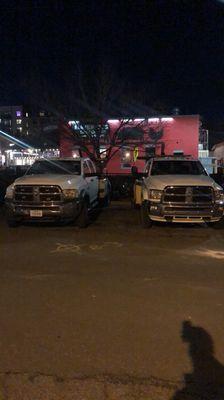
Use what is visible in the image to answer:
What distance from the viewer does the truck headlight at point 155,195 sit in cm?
1130

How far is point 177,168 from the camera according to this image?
13094 millimetres

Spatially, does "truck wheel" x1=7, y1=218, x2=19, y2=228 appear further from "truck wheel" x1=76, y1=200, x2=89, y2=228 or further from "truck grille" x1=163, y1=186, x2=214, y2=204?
"truck grille" x1=163, y1=186, x2=214, y2=204

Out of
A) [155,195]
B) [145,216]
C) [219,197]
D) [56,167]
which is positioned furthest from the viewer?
[56,167]

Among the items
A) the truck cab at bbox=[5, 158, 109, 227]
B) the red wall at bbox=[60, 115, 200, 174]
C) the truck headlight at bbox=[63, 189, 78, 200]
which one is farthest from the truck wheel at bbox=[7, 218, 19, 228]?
the red wall at bbox=[60, 115, 200, 174]

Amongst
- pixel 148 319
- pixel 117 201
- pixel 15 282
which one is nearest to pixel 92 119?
pixel 117 201

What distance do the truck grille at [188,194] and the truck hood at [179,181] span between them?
0.10 metres

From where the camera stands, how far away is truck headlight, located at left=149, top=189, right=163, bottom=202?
11.3 metres

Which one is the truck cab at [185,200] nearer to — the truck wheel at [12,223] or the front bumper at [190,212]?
the front bumper at [190,212]

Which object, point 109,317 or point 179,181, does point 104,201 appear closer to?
point 179,181

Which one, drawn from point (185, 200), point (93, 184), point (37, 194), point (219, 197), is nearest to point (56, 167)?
point (93, 184)

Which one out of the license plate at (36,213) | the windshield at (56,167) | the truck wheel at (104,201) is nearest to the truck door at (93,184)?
the windshield at (56,167)

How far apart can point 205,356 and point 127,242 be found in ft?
19.0

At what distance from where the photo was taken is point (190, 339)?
4.75 m

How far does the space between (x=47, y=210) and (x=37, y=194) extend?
484 millimetres
